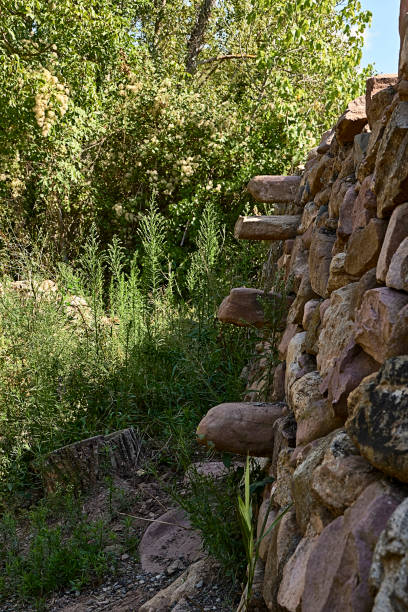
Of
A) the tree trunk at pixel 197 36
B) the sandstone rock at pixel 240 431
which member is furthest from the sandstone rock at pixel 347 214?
the tree trunk at pixel 197 36

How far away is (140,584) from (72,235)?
7.46 m

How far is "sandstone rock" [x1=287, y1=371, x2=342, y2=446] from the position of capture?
1.72 meters

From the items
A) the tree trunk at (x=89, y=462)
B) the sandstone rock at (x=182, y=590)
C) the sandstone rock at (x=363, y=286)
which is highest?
the sandstone rock at (x=363, y=286)

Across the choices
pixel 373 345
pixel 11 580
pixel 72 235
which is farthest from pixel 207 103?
pixel 373 345

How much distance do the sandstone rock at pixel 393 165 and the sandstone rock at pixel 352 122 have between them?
2.53 feet

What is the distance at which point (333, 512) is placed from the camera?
139 centimetres

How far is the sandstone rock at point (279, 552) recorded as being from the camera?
1651mm

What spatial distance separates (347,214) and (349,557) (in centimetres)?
133

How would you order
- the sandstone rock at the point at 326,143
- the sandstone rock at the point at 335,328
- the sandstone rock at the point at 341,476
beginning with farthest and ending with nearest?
the sandstone rock at the point at 326,143
the sandstone rock at the point at 335,328
the sandstone rock at the point at 341,476

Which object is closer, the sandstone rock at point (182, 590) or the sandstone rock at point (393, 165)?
the sandstone rock at point (393, 165)

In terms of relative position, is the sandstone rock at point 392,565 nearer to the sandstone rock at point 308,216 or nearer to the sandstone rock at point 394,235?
the sandstone rock at point 394,235

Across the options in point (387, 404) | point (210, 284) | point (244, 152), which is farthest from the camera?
point (244, 152)

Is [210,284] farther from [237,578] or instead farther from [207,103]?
[207,103]

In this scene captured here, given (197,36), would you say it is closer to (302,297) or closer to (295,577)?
(302,297)
